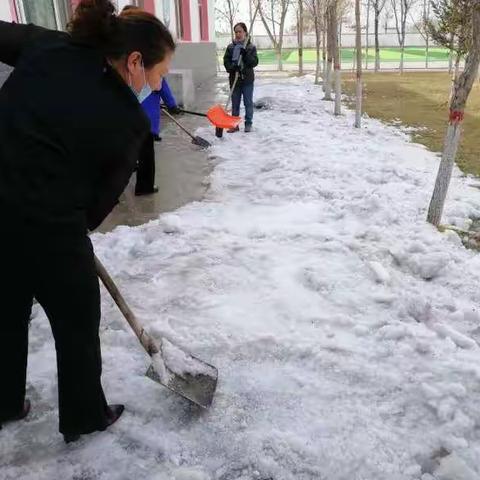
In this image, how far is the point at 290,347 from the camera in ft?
8.26

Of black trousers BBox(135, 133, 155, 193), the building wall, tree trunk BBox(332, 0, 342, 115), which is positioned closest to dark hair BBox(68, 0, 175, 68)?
black trousers BBox(135, 133, 155, 193)

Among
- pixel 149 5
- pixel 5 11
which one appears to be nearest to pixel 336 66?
pixel 149 5

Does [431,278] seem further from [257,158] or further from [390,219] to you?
[257,158]

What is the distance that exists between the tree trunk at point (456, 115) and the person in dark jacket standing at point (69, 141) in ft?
8.84

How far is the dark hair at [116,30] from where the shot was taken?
4.77 ft

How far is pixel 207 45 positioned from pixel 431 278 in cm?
1739

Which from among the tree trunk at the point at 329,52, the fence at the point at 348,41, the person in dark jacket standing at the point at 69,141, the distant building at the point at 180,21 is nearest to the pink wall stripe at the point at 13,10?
A: the distant building at the point at 180,21

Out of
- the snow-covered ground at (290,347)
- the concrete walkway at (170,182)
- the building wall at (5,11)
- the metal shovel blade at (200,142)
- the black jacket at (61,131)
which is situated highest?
the building wall at (5,11)

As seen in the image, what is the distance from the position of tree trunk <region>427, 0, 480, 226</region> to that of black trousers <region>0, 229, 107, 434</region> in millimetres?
3038

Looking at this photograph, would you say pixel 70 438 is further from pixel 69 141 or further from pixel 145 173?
pixel 145 173

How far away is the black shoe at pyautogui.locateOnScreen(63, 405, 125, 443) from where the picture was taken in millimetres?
1904

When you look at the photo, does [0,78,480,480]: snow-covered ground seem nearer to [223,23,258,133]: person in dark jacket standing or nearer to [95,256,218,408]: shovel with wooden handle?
[95,256,218,408]: shovel with wooden handle

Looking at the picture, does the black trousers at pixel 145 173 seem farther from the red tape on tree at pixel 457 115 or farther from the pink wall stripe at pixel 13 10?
the red tape on tree at pixel 457 115

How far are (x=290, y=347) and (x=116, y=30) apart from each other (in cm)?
166
